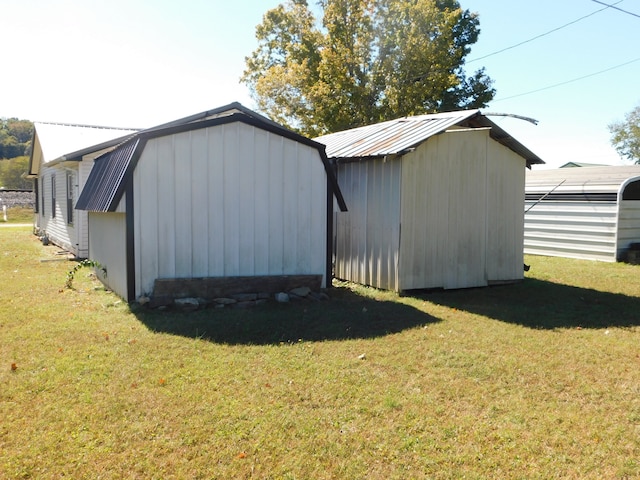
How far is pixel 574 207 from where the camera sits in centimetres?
1542

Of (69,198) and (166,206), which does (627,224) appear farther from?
(69,198)

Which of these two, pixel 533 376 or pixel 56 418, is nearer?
pixel 56 418

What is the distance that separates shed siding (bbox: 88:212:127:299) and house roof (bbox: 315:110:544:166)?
452 cm

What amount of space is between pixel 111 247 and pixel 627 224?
13.7 m

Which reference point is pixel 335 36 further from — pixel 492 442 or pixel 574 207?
pixel 492 442

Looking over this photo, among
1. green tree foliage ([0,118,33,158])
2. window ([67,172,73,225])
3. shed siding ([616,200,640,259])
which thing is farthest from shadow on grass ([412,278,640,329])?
green tree foliage ([0,118,33,158])

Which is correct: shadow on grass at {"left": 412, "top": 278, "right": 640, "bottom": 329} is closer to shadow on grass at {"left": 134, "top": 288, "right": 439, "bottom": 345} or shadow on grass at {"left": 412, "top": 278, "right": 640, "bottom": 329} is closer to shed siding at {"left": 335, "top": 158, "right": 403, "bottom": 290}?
shed siding at {"left": 335, "top": 158, "right": 403, "bottom": 290}

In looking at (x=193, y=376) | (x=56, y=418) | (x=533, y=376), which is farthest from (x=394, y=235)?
(x=56, y=418)

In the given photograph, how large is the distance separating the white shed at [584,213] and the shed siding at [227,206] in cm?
967

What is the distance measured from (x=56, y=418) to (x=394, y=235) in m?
6.51

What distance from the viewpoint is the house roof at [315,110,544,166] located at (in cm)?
920

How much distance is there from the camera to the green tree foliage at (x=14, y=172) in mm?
62862

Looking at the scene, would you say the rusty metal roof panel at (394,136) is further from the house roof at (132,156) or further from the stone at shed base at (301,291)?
the stone at shed base at (301,291)

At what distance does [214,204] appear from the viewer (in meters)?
8.06
